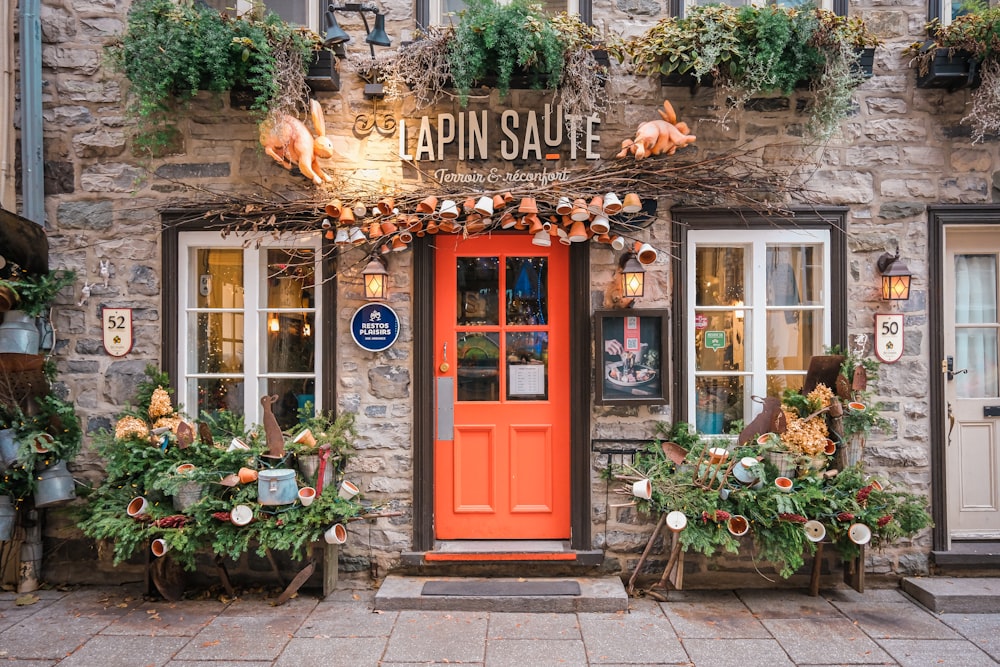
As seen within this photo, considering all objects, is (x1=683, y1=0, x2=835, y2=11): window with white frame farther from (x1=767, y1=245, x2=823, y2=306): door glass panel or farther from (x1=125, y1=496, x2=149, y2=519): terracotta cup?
(x1=125, y1=496, x2=149, y2=519): terracotta cup

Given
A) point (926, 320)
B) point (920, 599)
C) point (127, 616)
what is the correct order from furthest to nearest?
1. point (926, 320)
2. point (920, 599)
3. point (127, 616)

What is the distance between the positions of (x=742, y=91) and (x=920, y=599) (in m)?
3.61

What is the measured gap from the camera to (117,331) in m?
4.54

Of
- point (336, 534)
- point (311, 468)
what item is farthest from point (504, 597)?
point (311, 468)

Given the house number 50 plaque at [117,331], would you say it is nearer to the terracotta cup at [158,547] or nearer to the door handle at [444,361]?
the terracotta cup at [158,547]

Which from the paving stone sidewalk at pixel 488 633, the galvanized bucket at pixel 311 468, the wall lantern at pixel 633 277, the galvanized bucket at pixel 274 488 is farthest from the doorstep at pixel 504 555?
the wall lantern at pixel 633 277

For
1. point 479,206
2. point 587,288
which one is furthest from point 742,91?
point 479,206

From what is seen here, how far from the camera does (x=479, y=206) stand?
13.8 feet

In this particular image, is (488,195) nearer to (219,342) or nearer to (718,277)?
(718,277)

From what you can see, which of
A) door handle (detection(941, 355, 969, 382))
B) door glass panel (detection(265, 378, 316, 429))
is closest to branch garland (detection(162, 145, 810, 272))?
door glass panel (detection(265, 378, 316, 429))

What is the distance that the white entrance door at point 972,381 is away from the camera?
4.72 metres

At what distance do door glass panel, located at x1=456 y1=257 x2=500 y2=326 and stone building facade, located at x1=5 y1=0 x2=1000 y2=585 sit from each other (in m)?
0.34

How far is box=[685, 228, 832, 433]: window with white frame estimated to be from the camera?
4625mm

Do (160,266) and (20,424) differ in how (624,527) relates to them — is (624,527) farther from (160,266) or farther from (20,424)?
(20,424)
